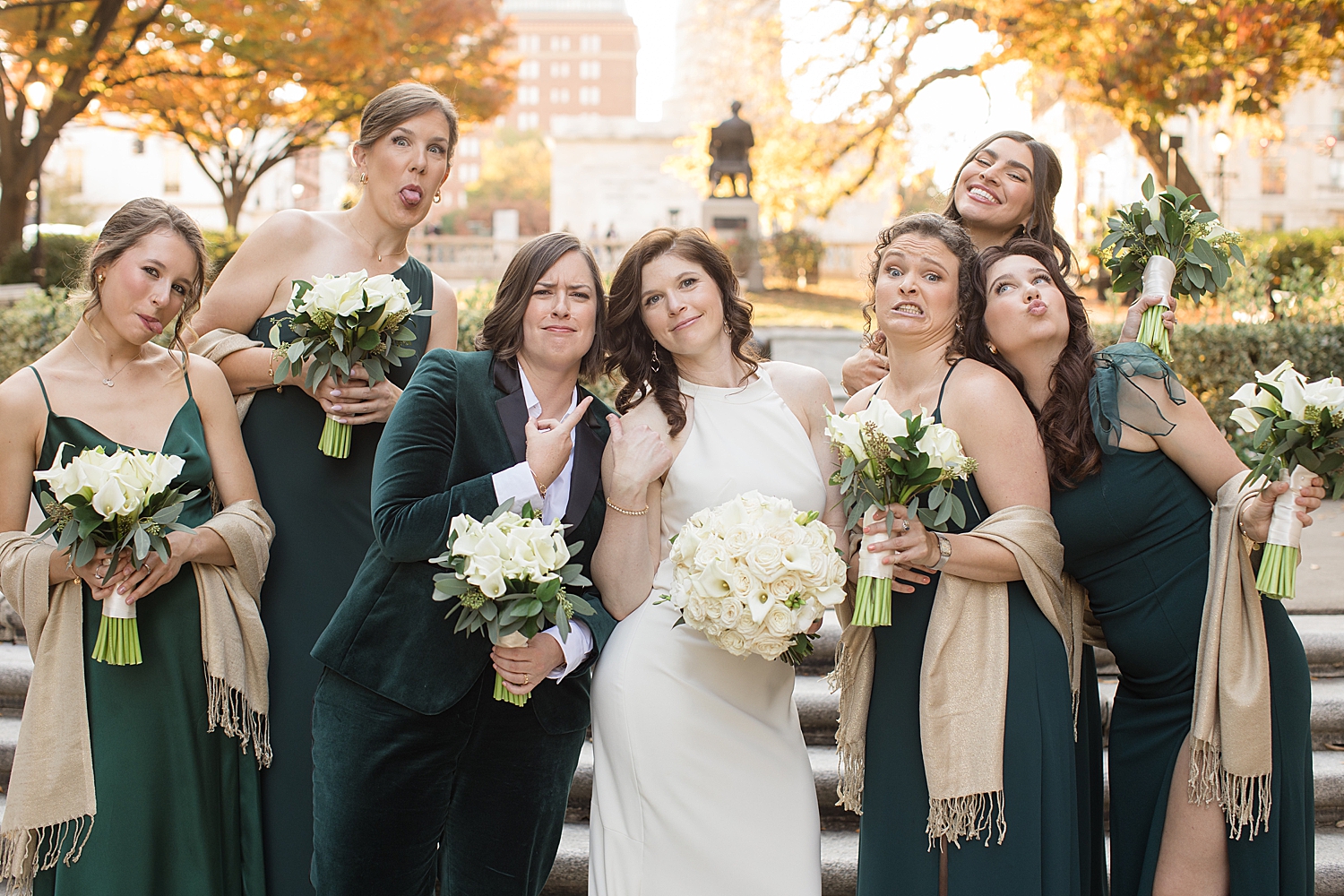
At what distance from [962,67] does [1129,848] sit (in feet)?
52.6

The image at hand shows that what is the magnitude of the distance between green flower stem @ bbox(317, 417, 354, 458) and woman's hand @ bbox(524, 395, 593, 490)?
84 centimetres

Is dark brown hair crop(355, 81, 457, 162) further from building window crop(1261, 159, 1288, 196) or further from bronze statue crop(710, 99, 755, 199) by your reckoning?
building window crop(1261, 159, 1288, 196)

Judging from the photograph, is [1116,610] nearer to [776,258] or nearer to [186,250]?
[186,250]

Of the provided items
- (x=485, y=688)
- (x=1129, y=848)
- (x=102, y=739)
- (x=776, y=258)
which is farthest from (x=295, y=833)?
(x=776, y=258)

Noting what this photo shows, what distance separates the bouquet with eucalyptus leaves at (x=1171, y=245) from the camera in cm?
333

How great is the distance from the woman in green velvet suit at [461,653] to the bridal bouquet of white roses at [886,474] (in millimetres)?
777

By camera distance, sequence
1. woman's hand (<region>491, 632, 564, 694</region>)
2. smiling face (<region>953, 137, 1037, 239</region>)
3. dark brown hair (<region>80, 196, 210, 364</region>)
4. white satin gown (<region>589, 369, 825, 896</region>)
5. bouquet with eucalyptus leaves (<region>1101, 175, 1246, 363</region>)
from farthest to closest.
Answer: smiling face (<region>953, 137, 1037, 239</region>), bouquet with eucalyptus leaves (<region>1101, 175, 1246, 363</region>), dark brown hair (<region>80, 196, 210, 364</region>), white satin gown (<region>589, 369, 825, 896</region>), woman's hand (<region>491, 632, 564, 694</region>)

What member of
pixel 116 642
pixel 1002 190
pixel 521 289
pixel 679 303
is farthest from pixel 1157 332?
pixel 116 642

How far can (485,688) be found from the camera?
2957mm

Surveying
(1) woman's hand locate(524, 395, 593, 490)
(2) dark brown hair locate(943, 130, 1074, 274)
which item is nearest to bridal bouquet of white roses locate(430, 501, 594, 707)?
(1) woman's hand locate(524, 395, 593, 490)

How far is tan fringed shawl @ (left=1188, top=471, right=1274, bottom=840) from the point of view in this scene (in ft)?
9.45

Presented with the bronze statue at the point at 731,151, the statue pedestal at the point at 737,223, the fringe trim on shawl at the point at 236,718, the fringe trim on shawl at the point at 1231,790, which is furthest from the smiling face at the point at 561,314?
the statue pedestal at the point at 737,223

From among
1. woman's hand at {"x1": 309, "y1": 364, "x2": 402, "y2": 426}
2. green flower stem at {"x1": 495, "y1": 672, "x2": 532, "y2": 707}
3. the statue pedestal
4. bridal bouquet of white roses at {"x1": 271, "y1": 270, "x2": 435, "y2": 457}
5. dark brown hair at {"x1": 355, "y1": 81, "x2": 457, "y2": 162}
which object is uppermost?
the statue pedestal

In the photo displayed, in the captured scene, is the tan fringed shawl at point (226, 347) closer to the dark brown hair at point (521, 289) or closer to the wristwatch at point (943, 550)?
the dark brown hair at point (521, 289)
